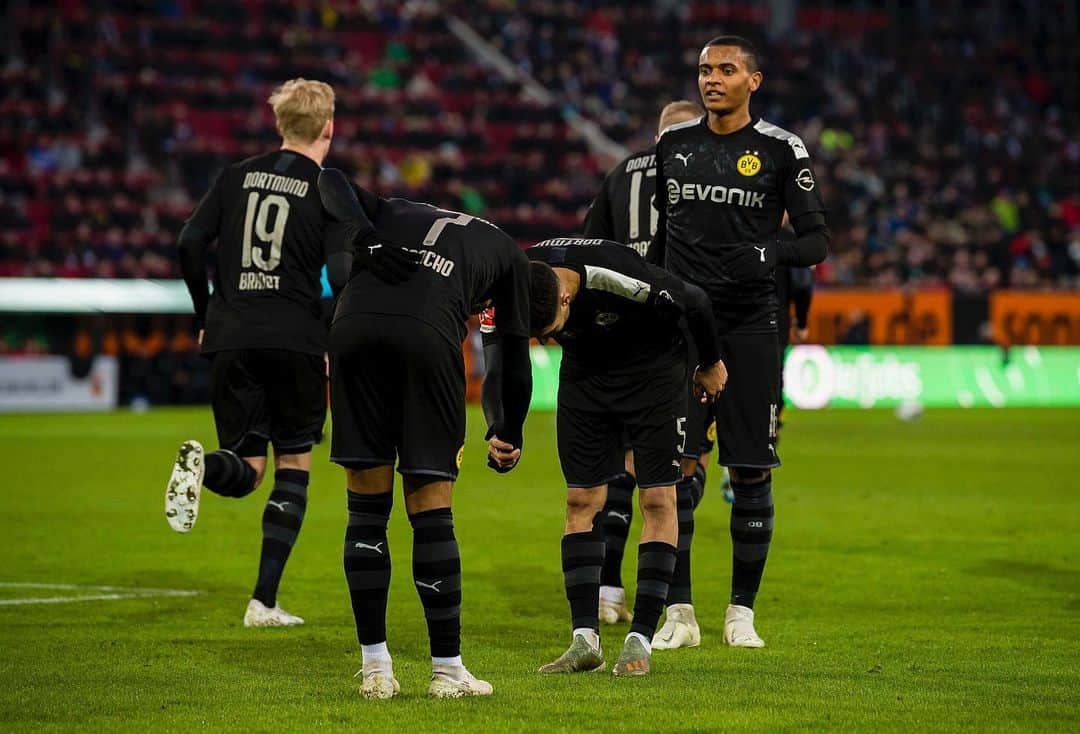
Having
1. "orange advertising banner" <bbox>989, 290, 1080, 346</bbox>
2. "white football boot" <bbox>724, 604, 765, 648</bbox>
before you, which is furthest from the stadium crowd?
"white football boot" <bbox>724, 604, 765, 648</bbox>

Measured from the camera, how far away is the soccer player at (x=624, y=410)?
6520 millimetres

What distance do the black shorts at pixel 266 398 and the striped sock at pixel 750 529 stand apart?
207 centimetres

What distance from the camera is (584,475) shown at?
22.5ft

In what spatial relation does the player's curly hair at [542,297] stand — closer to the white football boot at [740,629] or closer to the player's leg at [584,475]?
the player's leg at [584,475]

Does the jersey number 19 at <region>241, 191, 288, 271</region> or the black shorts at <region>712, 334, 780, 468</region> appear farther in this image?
the jersey number 19 at <region>241, 191, 288, 271</region>

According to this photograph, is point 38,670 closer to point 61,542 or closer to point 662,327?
point 662,327

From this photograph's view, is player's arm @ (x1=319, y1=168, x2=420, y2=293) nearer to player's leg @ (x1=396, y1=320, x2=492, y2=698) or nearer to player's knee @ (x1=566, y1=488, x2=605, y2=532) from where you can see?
player's leg @ (x1=396, y1=320, x2=492, y2=698)

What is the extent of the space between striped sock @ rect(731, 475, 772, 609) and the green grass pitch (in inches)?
12.5

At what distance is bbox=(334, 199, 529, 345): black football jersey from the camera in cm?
580

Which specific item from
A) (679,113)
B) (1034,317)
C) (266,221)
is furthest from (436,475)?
(1034,317)

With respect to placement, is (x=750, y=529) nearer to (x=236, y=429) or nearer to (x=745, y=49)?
(x=745, y=49)

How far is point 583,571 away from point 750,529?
1.16m

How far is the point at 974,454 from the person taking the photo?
1939 cm

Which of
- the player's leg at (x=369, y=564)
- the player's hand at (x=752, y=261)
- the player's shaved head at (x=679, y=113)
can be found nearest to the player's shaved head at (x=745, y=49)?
the player's hand at (x=752, y=261)
